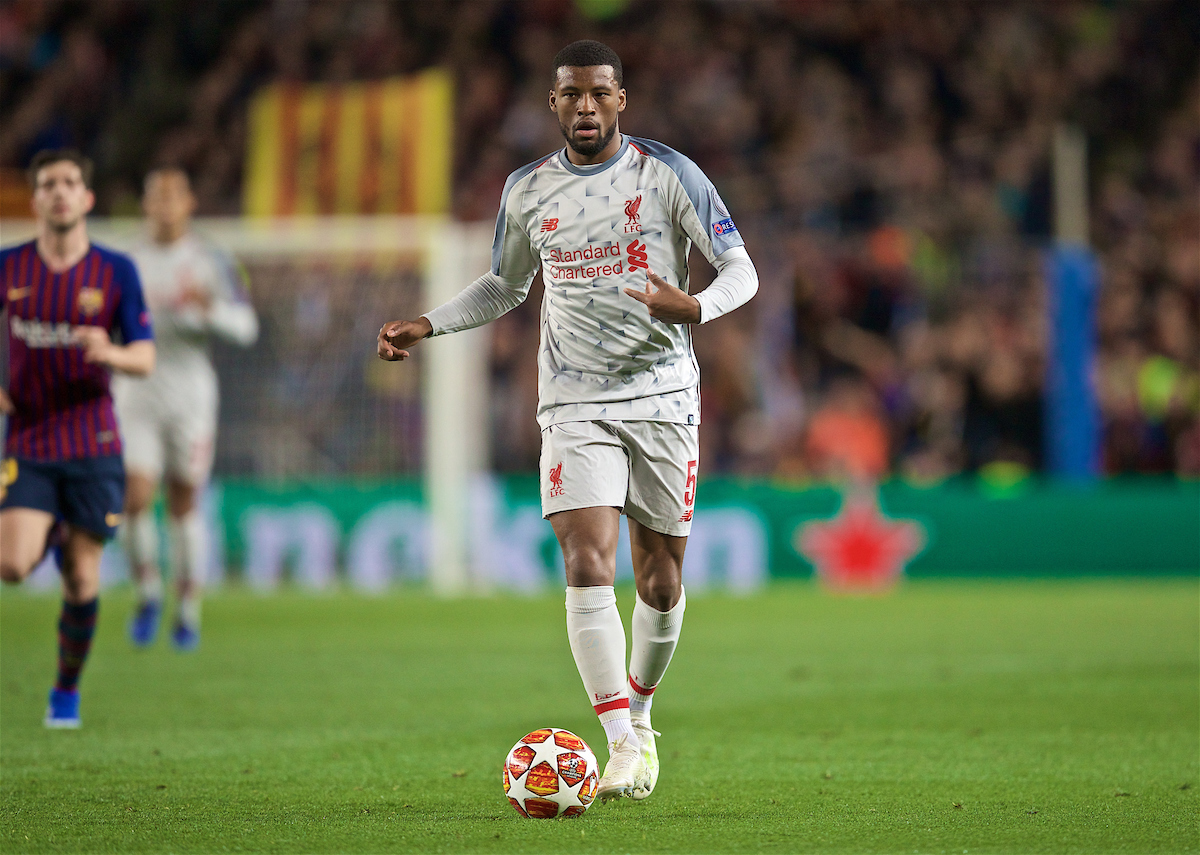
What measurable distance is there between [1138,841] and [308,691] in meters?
4.42

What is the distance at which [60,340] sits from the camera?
6.49 meters

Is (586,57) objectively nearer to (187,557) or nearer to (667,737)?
(667,737)

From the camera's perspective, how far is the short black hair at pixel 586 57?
4945 mm

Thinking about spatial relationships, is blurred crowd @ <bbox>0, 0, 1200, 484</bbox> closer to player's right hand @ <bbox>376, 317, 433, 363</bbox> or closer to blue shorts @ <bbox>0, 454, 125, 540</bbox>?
blue shorts @ <bbox>0, 454, 125, 540</bbox>

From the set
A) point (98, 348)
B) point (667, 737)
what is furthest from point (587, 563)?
point (98, 348)

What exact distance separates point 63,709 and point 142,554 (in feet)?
10.9

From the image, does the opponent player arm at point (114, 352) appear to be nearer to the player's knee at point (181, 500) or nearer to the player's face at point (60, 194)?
the player's face at point (60, 194)

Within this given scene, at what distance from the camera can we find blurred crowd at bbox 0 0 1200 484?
1537 centimetres

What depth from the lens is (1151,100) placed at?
18141mm

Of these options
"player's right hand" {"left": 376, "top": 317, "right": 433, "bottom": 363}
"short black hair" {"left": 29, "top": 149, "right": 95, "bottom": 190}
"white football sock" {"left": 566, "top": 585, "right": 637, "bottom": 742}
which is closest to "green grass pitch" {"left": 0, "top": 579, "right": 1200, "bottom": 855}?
"white football sock" {"left": 566, "top": 585, "right": 637, "bottom": 742}

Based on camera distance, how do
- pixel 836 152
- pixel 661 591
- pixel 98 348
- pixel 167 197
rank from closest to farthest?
pixel 661 591 → pixel 98 348 → pixel 167 197 → pixel 836 152

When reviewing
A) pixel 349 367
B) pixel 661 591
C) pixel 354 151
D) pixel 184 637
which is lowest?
pixel 184 637

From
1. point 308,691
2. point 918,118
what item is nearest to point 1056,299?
point 918,118

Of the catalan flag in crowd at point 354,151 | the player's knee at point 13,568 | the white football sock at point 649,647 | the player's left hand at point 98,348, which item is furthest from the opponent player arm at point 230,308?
the catalan flag in crowd at point 354,151
